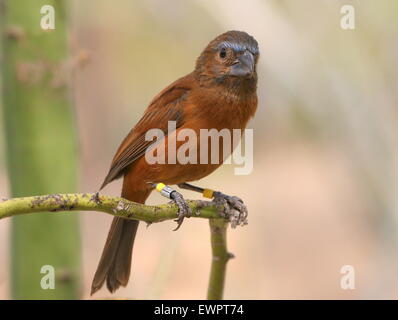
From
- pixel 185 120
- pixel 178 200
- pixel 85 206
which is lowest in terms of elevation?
pixel 85 206

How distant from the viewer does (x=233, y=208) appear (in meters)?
2.94

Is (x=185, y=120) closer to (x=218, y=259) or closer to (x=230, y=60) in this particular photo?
(x=230, y=60)

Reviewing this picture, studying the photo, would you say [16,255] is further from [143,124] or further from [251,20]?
[251,20]

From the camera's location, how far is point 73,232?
9.45 ft

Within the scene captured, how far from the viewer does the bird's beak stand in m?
3.11

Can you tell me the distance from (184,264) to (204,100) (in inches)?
101

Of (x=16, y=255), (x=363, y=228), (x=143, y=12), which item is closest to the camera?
(x=16, y=255)

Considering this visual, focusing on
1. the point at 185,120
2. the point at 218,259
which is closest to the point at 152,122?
the point at 185,120

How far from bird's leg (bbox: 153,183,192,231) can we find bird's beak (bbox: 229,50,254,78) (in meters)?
0.64

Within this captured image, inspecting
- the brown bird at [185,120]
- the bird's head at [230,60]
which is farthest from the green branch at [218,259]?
the bird's head at [230,60]

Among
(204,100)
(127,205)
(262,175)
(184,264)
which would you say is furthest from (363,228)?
(127,205)

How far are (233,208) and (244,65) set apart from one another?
68 cm

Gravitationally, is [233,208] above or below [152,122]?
below

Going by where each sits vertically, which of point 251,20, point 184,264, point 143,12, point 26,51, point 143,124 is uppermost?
point 143,12
